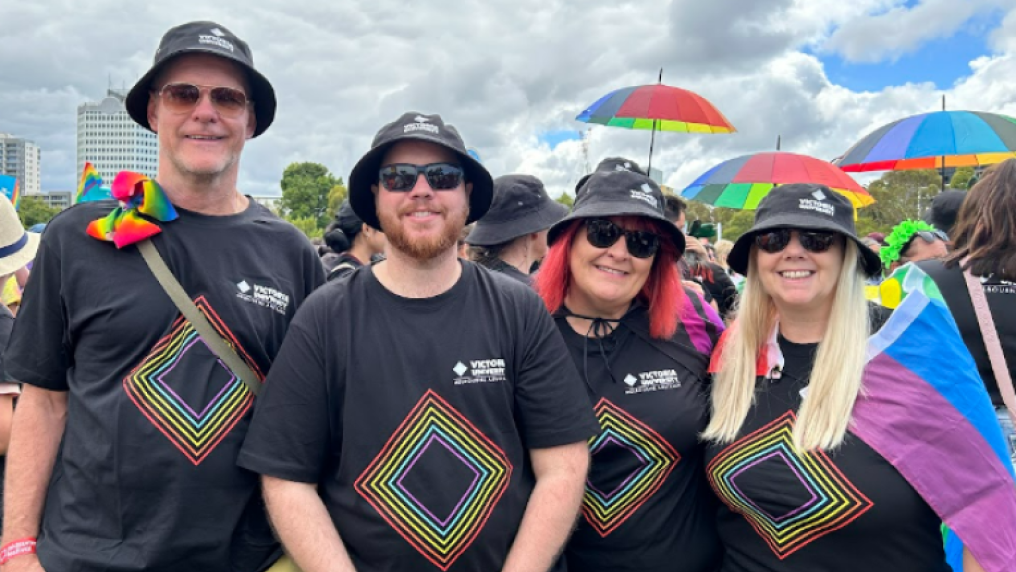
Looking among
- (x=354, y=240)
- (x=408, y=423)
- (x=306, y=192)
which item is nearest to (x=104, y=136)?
(x=306, y=192)

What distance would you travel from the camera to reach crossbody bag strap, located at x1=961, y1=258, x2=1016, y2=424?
343cm

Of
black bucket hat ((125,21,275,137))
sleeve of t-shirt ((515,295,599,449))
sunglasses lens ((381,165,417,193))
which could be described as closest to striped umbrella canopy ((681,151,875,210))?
sleeve of t-shirt ((515,295,599,449))

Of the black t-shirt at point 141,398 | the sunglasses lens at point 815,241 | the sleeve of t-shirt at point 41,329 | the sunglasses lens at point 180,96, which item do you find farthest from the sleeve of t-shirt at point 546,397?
the sleeve of t-shirt at point 41,329

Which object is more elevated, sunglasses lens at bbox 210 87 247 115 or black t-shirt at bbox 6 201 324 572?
sunglasses lens at bbox 210 87 247 115

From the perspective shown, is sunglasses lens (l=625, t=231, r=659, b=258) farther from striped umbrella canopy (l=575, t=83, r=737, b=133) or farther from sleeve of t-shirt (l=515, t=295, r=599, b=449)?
striped umbrella canopy (l=575, t=83, r=737, b=133)

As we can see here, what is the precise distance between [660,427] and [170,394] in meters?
1.72

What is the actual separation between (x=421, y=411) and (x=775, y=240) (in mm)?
1515

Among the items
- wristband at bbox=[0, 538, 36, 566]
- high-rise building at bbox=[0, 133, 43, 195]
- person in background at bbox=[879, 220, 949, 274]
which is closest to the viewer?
wristband at bbox=[0, 538, 36, 566]

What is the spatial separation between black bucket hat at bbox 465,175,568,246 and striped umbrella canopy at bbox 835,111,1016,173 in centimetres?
368

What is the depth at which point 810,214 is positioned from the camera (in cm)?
264

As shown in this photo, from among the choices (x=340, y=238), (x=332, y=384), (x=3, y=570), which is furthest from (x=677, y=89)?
(x=3, y=570)

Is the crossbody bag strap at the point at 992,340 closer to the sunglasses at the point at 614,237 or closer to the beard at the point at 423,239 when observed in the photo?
the sunglasses at the point at 614,237

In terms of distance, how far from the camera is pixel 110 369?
2.24 metres

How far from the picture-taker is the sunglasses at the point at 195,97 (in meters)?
2.45
